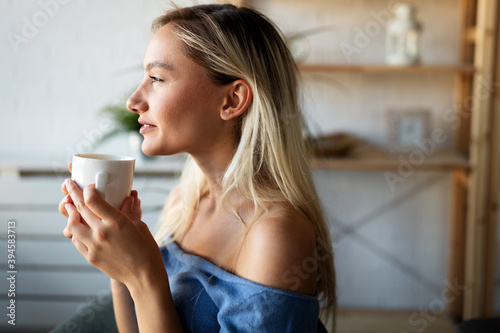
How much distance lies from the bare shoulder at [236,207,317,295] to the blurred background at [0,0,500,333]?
1493mm

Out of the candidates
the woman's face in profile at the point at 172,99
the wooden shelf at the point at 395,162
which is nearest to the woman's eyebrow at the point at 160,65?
the woman's face in profile at the point at 172,99

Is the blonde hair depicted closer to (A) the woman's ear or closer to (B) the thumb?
(A) the woman's ear

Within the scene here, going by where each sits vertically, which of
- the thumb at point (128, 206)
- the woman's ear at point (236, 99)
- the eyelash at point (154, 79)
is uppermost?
the eyelash at point (154, 79)

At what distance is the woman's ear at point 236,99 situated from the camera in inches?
41.4

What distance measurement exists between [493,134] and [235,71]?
1836 mm

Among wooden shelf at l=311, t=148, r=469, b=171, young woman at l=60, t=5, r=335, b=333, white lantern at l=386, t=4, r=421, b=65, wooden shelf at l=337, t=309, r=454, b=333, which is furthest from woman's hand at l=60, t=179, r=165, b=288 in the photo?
wooden shelf at l=337, t=309, r=454, b=333

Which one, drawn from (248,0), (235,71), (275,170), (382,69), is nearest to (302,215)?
(275,170)

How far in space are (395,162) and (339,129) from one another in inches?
15.0

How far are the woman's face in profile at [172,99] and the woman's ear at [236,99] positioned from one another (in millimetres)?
15

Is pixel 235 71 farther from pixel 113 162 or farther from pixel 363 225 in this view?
pixel 363 225

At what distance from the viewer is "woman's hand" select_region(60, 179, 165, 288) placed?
871 millimetres

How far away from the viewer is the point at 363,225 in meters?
2.79

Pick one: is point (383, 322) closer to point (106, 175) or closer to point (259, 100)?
point (259, 100)

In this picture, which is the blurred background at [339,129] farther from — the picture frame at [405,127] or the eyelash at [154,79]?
the eyelash at [154,79]
